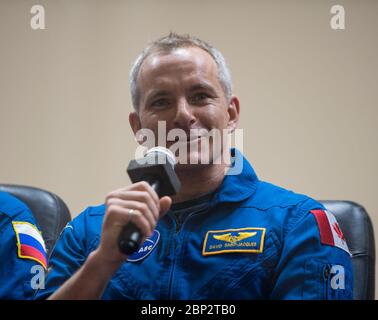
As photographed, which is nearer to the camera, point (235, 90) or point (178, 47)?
point (178, 47)

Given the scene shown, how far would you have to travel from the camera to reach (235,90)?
1992 mm

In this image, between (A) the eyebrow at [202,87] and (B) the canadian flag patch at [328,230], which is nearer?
(B) the canadian flag patch at [328,230]

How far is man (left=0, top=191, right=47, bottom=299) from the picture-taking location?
1.06m

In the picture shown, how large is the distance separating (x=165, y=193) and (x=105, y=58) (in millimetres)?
1440

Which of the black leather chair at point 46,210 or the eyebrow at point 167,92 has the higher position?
the eyebrow at point 167,92

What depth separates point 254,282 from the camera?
0.88 m

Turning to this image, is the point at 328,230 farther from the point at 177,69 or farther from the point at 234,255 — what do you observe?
the point at 177,69

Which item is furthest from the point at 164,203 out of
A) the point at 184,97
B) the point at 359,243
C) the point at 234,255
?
the point at 359,243

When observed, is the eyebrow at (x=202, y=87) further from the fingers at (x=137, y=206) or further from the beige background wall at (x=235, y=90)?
the beige background wall at (x=235, y=90)

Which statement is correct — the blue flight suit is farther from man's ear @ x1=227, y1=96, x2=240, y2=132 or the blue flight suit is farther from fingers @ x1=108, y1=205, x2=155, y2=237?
fingers @ x1=108, y1=205, x2=155, y2=237

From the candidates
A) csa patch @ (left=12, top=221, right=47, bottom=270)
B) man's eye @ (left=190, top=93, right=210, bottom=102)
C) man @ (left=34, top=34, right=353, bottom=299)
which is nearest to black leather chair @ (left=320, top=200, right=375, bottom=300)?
man @ (left=34, top=34, right=353, bottom=299)

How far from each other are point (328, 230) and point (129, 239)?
1.51ft

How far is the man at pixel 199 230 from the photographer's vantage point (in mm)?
806

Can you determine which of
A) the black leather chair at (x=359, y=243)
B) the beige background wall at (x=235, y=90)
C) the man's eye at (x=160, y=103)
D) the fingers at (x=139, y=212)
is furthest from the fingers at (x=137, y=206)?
the beige background wall at (x=235, y=90)
